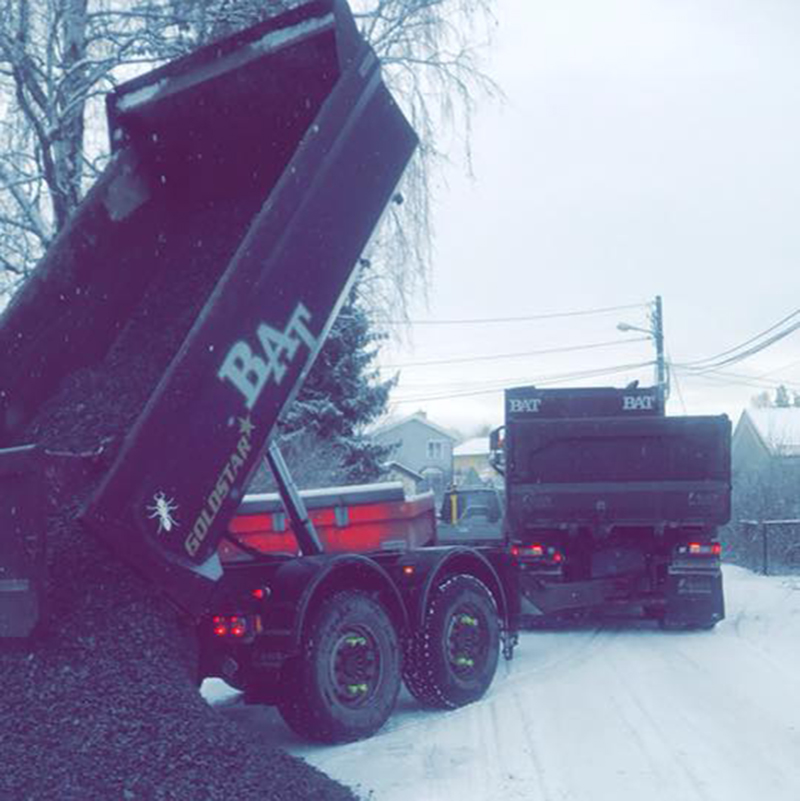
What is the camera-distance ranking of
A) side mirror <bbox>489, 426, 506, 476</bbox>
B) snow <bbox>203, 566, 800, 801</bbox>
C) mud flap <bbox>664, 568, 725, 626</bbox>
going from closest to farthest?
snow <bbox>203, 566, 800, 801</bbox> → mud flap <bbox>664, 568, 725, 626</bbox> → side mirror <bbox>489, 426, 506, 476</bbox>

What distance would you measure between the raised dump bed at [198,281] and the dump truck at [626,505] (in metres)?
4.69

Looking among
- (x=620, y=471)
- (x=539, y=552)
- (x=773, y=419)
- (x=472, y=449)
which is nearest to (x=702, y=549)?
(x=620, y=471)

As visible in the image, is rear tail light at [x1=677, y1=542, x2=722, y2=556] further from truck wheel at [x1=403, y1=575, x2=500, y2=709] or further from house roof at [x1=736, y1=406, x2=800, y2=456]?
house roof at [x1=736, y1=406, x2=800, y2=456]

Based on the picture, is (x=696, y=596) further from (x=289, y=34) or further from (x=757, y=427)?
(x=757, y=427)

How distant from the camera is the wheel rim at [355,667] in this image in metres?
6.38

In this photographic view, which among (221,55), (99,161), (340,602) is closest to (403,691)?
(340,602)

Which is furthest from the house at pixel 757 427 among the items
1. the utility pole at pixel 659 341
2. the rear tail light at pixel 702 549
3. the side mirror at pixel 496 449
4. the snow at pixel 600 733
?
the snow at pixel 600 733

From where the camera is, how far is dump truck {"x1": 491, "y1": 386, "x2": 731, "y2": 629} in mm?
10578

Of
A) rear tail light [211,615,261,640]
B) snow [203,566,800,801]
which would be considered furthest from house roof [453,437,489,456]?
rear tail light [211,615,261,640]

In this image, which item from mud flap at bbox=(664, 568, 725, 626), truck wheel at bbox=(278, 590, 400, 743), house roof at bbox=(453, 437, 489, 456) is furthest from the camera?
house roof at bbox=(453, 437, 489, 456)

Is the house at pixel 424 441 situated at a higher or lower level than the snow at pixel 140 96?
higher

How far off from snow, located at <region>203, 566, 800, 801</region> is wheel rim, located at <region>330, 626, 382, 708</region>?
27 cm

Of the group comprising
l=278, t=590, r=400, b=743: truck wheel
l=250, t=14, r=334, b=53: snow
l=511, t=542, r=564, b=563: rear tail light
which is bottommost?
Answer: l=278, t=590, r=400, b=743: truck wheel

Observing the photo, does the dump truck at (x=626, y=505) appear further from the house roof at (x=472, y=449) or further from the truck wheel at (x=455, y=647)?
the house roof at (x=472, y=449)
